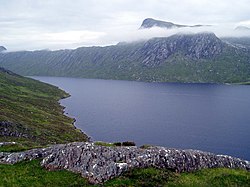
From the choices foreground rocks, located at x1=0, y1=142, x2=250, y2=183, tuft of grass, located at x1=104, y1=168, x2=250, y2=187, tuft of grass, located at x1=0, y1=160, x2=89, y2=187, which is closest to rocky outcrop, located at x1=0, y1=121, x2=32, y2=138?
foreground rocks, located at x1=0, y1=142, x2=250, y2=183

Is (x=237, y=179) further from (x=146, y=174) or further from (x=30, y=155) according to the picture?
(x=30, y=155)

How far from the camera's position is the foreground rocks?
33031 mm

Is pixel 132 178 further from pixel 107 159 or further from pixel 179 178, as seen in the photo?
pixel 179 178

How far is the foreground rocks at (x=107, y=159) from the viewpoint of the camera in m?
33.0

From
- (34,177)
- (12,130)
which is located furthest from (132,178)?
(12,130)

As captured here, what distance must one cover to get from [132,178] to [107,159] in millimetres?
3974

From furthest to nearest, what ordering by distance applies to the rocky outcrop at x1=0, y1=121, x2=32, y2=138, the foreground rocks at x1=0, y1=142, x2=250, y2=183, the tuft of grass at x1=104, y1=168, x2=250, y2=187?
the rocky outcrop at x1=0, y1=121, x2=32, y2=138, the foreground rocks at x1=0, y1=142, x2=250, y2=183, the tuft of grass at x1=104, y1=168, x2=250, y2=187

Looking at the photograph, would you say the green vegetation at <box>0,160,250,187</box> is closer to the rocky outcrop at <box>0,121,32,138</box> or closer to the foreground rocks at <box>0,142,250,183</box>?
the foreground rocks at <box>0,142,250,183</box>

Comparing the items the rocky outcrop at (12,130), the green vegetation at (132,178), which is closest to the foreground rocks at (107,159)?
the green vegetation at (132,178)

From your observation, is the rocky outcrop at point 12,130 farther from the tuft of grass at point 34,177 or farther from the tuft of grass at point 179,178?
the tuft of grass at point 179,178

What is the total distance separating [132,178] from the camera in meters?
31.9

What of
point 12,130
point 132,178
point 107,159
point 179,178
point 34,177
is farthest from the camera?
point 12,130

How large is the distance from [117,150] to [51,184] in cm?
865

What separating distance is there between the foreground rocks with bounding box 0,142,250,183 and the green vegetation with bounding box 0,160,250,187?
2.97 ft
